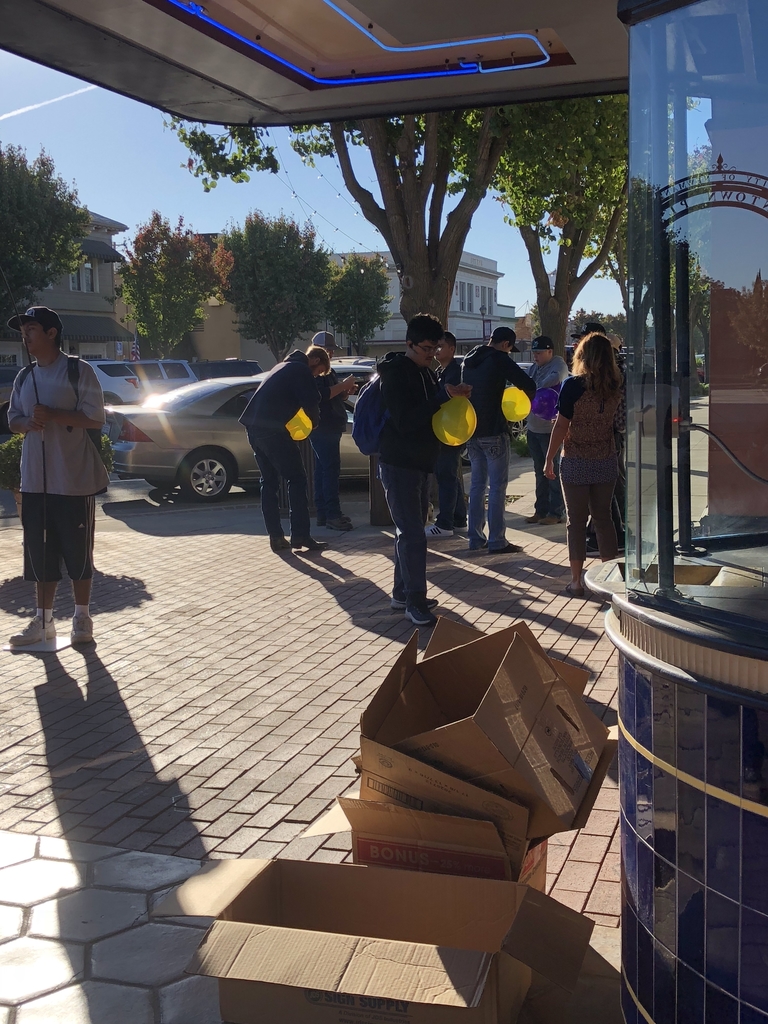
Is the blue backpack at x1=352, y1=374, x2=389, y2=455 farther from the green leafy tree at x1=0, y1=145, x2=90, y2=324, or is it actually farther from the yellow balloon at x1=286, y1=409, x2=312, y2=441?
the green leafy tree at x1=0, y1=145, x2=90, y2=324

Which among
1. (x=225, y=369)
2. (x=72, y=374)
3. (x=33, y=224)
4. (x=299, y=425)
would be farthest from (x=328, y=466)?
(x=33, y=224)

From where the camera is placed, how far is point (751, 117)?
2152mm

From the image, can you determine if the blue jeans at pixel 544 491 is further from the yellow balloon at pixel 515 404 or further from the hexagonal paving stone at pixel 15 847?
the hexagonal paving stone at pixel 15 847

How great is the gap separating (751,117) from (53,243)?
4346cm

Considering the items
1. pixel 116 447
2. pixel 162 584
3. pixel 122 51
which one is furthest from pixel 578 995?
pixel 116 447

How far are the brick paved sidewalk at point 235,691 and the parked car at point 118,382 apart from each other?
15217 mm

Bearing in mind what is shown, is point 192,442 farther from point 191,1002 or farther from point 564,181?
point 191,1002

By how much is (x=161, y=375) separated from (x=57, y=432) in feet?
78.1

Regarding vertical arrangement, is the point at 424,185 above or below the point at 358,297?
below

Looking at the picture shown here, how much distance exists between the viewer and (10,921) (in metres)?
3.36

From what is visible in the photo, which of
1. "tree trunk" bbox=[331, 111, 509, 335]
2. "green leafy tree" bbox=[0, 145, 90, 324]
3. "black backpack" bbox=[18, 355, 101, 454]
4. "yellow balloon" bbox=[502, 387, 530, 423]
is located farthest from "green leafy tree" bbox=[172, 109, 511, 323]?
"green leafy tree" bbox=[0, 145, 90, 324]

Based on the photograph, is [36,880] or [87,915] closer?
[87,915]

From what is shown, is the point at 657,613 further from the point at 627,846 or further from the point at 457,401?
the point at 457,401

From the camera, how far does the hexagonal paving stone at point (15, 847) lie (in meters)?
3.82
